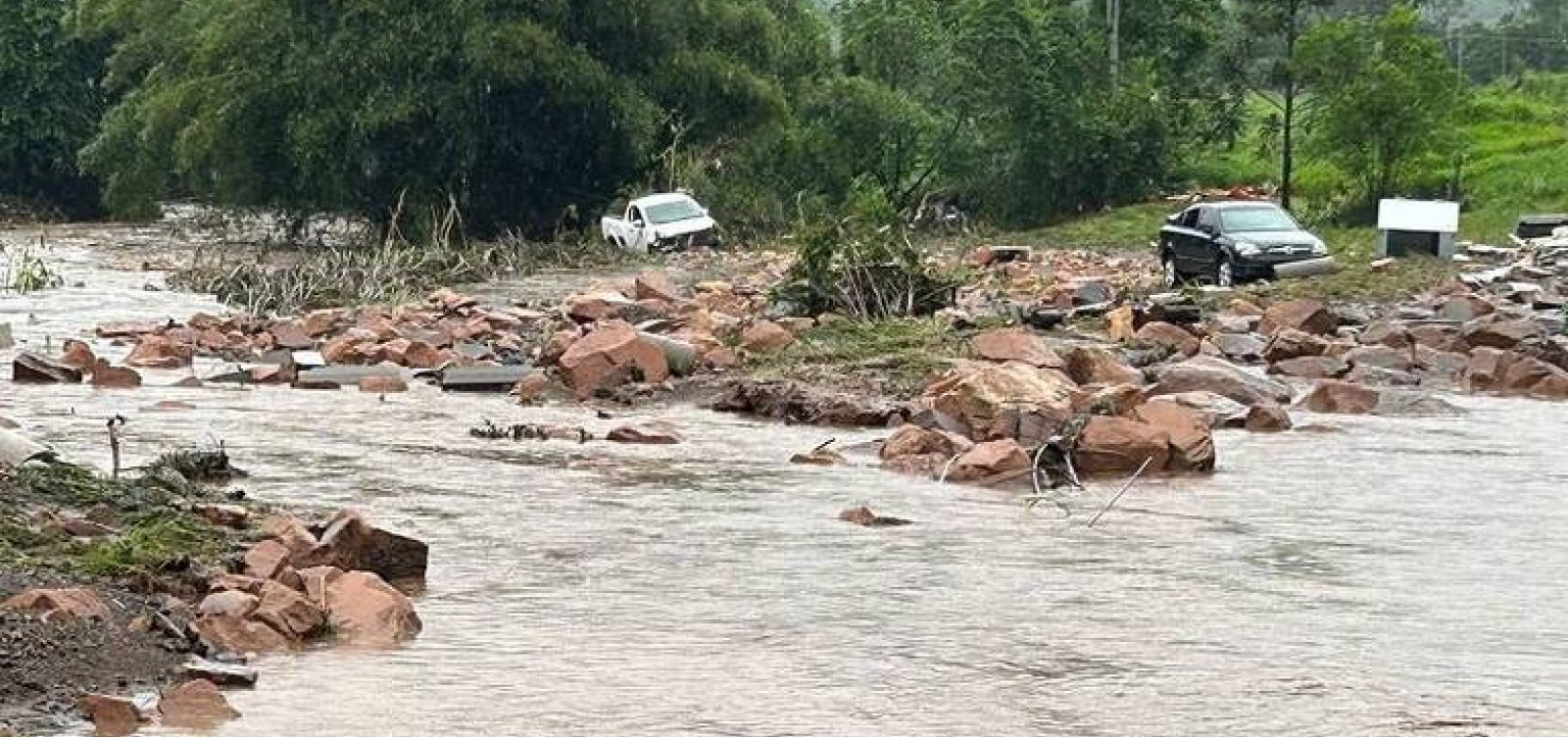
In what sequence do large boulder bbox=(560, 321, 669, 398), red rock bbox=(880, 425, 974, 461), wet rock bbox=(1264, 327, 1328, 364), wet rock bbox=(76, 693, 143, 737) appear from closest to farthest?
1. wet rock bbox=(76, 693, 143, 737)
2. red rock bbox=(880, 425, 974, 461)
3. large boulder bbox=(560, 321, 669, 398)
4. wet rock bbox=(1264, 327, 1328, 364)

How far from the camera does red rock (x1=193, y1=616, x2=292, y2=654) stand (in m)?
10.8

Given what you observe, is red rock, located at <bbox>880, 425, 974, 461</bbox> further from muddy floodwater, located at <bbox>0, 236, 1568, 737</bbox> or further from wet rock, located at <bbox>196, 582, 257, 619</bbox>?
wet rock, located at <bbox>196, 582, 257, 619</bbox>

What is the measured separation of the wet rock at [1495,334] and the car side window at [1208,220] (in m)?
9.02

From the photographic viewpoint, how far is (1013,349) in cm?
2303

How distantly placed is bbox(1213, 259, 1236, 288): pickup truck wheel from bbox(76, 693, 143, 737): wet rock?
2630 cm

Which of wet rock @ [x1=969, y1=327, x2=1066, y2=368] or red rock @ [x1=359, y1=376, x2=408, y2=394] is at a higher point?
wet rock @ [x1=969, y1=327, x2=1066, y2=368]

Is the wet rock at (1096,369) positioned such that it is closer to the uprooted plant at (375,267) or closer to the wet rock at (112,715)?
the wet rock at (112,715)

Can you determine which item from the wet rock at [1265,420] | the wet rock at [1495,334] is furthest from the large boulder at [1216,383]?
the wet rock at [1495,334]

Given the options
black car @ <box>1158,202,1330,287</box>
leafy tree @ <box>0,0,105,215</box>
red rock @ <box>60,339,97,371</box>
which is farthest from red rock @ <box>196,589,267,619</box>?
leafy tree @ <box>0,0,105,215</box>

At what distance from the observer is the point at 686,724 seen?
9.83 m

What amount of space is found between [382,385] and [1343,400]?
901cm

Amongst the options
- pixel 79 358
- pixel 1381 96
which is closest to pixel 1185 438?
pixel 79 358

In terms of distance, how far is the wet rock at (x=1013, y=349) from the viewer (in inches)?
883

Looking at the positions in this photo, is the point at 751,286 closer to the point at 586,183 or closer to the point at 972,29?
the point at 586,183
